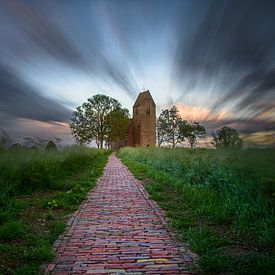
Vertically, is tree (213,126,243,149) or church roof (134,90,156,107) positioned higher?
church roof (134,90,156,107)

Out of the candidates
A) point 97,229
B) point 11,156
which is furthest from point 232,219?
point 11,156

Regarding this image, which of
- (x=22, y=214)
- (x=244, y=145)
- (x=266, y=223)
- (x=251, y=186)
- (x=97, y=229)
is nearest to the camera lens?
(x=266, y=223)

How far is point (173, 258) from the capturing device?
3.56 metres

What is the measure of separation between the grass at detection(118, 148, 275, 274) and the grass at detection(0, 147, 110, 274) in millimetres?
1956

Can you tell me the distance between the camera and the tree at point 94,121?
5672 cm

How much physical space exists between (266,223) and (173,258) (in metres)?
1.69

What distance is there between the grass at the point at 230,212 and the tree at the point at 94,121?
49090 mm

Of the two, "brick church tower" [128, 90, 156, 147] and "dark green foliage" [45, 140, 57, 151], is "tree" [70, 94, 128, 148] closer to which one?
"brick church tower" [128, 90, 156, 147]

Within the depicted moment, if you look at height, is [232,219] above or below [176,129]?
below

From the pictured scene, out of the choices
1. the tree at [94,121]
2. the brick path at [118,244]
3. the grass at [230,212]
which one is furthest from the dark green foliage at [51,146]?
the tree at [94,121]

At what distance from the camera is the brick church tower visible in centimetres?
6369

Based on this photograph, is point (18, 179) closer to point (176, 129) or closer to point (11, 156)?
point (11, 156)

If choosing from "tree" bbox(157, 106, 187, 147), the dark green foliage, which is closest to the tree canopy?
"tree" bbox(157, 106, 187, 147)

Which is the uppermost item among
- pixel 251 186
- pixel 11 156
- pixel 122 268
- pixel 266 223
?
pixel 11 156
